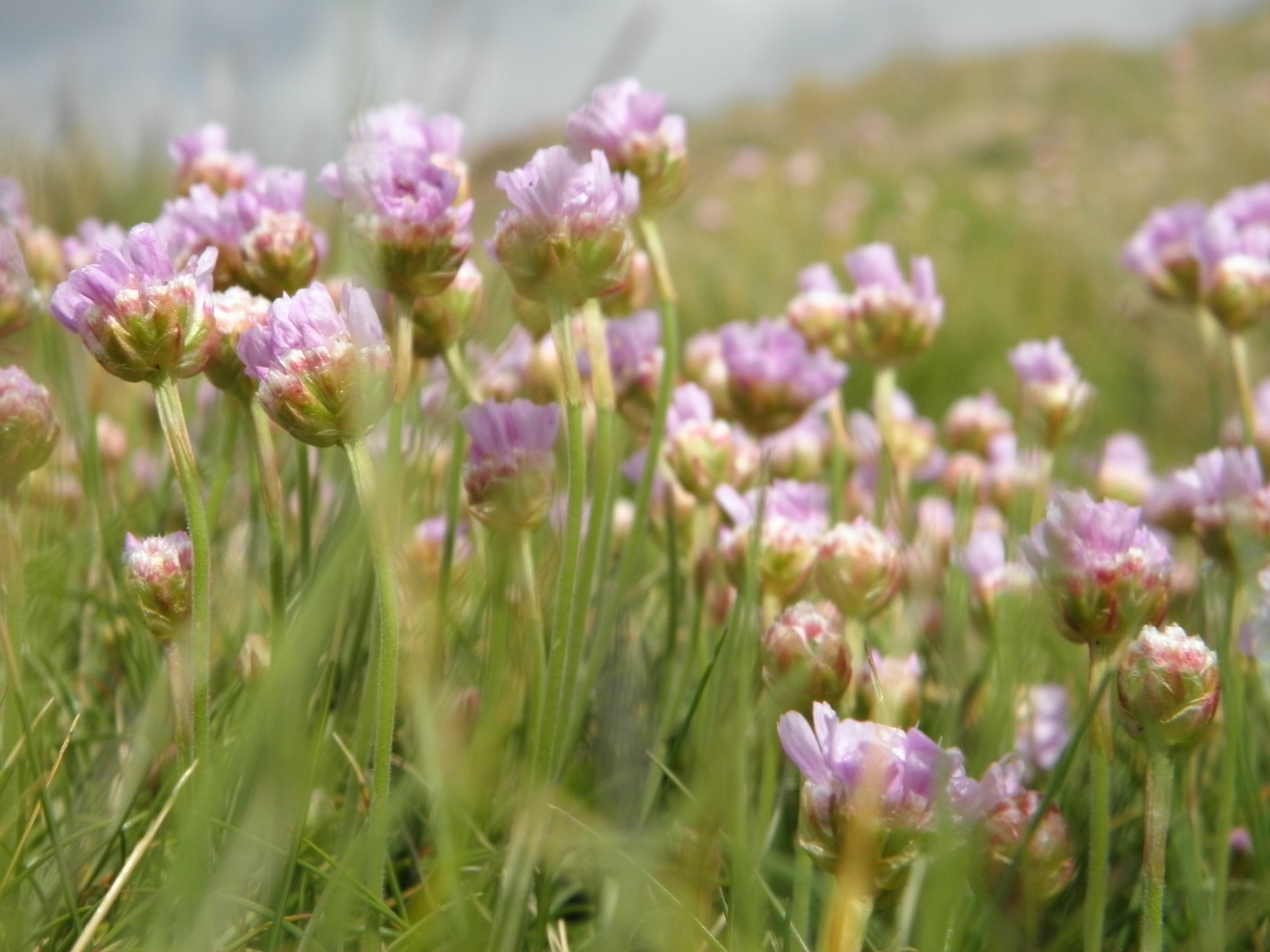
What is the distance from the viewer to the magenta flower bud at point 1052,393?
126cm

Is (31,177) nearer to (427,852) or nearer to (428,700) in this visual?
(427,852)

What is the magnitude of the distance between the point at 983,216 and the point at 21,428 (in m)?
5.79

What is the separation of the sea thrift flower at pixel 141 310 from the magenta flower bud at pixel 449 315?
208mm

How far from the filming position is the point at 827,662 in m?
0.72

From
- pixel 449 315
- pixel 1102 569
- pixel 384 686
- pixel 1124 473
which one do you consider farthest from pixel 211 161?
pixel 1124 473

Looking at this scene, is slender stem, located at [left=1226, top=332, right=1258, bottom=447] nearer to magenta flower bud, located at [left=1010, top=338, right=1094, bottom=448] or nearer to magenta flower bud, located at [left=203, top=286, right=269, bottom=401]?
magenta flower bud, located at [left=1010, top=338, right=1094, bottom=448]

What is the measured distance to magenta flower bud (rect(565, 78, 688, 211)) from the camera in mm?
857

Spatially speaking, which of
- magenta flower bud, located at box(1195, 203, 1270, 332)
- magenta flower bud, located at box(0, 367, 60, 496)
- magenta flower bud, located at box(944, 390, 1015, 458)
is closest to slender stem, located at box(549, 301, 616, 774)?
magenta flower bud, located at box(0, 367, 60, 496)

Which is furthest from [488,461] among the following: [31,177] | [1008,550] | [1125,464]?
[1125,464]

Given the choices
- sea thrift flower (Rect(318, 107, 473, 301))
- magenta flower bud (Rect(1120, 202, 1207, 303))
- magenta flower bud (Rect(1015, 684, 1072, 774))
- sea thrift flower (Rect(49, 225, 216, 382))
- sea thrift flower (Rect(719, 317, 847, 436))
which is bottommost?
magenta flower bud (Rect(1015, 684, 1072, 774))

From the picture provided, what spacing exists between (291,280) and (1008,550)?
1.98 ft

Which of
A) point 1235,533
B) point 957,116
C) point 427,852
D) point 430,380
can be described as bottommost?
point 427,852

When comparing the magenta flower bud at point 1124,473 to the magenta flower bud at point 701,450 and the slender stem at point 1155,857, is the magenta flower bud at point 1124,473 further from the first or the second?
the slender stem at point 1155,857

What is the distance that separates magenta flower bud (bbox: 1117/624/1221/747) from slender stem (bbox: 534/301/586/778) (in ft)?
0.96
